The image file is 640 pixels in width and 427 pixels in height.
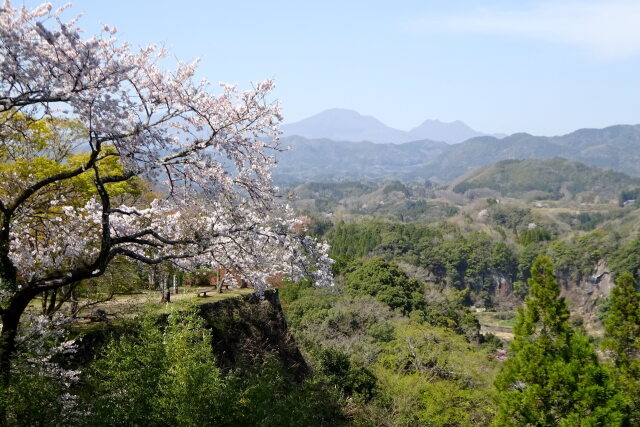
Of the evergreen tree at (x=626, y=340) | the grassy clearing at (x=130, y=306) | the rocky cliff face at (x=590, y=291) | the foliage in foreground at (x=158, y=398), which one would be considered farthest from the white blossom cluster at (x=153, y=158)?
the rocky cliff face at (x=590, y=291)

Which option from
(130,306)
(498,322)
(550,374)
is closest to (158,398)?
(130,306)

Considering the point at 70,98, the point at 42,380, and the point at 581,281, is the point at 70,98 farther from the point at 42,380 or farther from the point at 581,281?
the point at 581,281

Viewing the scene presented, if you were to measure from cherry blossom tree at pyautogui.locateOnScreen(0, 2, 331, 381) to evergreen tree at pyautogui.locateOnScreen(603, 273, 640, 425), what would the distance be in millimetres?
9876

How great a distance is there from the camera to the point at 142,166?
5.42m

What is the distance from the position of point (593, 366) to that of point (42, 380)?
1129 cm

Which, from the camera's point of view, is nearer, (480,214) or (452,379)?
(452,379)

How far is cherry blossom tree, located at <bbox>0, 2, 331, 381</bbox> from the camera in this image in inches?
193

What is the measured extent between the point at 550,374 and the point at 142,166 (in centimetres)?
1098

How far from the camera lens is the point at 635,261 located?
202ft

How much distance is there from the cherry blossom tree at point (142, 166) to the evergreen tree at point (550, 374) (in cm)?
835

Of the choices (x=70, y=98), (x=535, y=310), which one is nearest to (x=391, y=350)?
(x=535, y=310)

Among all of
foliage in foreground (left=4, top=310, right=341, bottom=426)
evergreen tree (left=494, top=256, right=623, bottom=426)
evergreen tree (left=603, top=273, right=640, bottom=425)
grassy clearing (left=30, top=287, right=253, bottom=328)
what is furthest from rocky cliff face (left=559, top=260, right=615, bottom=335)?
foliage in foreground (left=4, top=310, right=341, bottom=426)

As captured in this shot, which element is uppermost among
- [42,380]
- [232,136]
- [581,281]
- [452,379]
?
[232,136]

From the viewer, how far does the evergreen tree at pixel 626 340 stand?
40.3 ft
